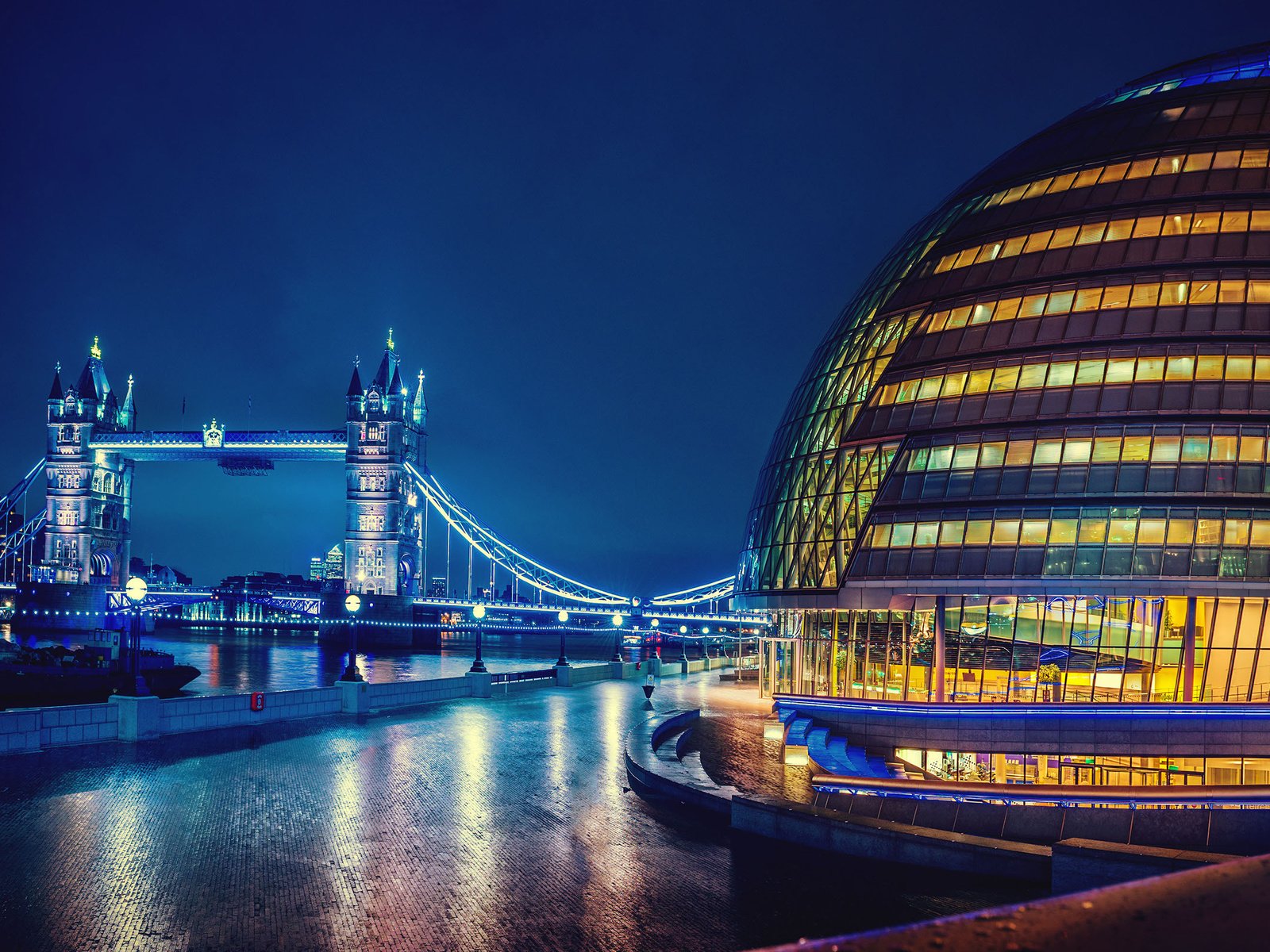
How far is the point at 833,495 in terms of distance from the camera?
43438 mm

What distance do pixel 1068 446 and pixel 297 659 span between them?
101826 mm

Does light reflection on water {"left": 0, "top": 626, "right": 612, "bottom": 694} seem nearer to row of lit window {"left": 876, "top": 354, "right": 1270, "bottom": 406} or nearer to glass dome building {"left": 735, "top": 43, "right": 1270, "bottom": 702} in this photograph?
glass dome building {"left": 735, "top": 43, "right": 1270, "bottom": 702}

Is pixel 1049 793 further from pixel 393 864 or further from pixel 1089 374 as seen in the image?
pixel 1089 374

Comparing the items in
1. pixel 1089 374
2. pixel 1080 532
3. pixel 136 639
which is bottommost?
pixel 136 639

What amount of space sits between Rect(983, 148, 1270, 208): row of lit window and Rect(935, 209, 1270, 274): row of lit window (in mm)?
2533

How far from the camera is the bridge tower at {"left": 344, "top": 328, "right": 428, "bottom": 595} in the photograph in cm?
15962

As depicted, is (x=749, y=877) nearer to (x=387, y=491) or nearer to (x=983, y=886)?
(x=983, y=886)

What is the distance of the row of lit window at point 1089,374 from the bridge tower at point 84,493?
171 m

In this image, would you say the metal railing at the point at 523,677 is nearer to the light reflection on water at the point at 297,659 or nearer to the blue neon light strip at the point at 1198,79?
the light reflection on water at the point at 297,659

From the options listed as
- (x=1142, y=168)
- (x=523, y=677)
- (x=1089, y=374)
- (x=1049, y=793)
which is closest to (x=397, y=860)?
(x=1049, y=793)

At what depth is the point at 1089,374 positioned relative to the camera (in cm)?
3741

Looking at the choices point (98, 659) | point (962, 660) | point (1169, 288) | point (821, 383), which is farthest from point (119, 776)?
point (98, 659)

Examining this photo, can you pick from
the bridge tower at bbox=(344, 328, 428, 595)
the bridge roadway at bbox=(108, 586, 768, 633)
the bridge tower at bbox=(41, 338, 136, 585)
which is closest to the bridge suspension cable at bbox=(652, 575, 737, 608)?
the bridge roadway at bbox=(108, 586, 768, 633)

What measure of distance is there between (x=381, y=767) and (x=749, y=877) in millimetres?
12612
